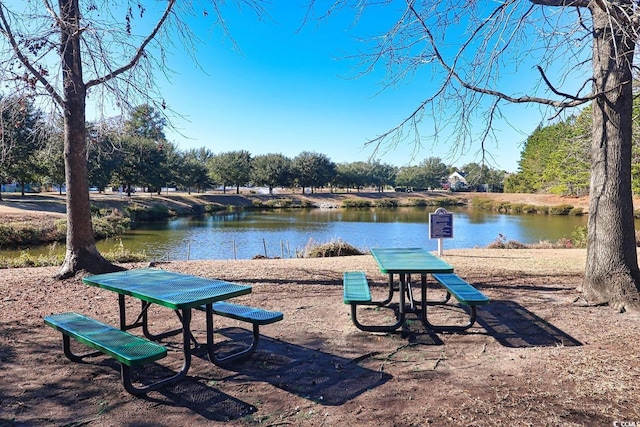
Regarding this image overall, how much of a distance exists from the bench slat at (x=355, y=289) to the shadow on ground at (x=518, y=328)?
1232 mm

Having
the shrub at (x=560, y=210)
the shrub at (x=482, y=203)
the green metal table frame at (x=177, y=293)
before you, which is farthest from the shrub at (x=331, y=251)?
the shrub at (x=482, y=203)

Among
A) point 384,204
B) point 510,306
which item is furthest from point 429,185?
point 510,306

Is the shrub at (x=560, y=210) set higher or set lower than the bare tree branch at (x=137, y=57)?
lower

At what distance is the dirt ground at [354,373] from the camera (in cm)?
235

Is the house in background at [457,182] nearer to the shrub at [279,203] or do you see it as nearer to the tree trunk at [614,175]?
the tree trunk at [614,175]

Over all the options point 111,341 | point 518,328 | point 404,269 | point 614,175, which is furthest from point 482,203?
point 111,341

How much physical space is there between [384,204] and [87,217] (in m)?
45.1

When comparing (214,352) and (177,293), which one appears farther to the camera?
(214,352)

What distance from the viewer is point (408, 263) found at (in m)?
3.75

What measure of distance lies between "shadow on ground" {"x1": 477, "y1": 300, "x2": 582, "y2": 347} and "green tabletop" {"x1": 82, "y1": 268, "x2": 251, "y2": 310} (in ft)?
8.05

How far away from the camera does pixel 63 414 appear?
7.79ft

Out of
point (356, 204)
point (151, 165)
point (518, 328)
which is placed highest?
point (151, 165)

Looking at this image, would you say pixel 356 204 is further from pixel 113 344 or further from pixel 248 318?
pixel 113 344

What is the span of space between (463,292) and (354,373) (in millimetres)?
1495
